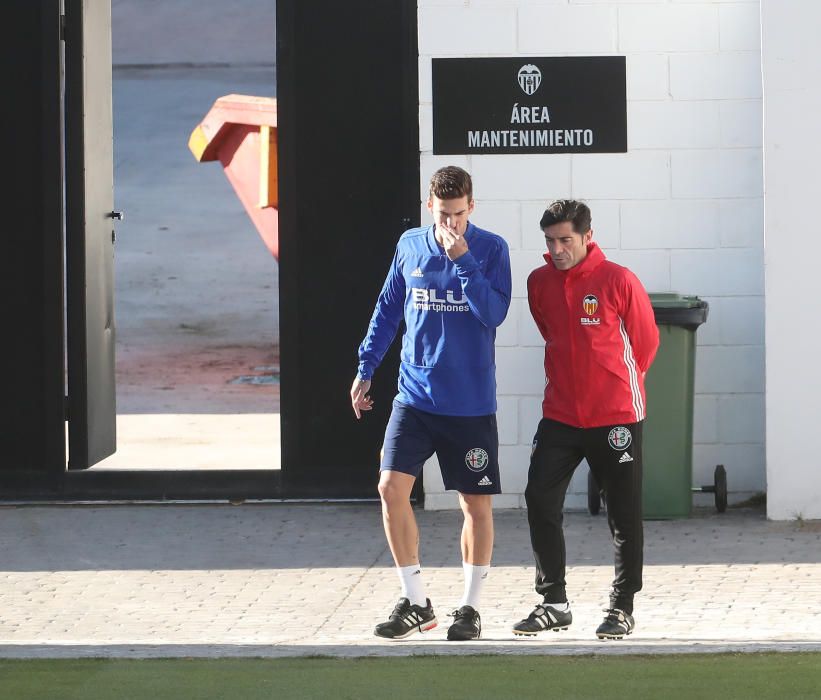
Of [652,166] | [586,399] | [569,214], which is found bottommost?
[586,399]

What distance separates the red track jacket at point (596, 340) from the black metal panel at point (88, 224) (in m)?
4.17

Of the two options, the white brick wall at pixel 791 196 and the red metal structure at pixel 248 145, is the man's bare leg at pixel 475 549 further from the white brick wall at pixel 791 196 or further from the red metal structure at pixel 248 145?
the red metal structure at pixel 248 145

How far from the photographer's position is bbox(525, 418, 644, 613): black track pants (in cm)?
608

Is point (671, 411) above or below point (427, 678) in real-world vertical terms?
→ above

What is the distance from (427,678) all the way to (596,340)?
141cm

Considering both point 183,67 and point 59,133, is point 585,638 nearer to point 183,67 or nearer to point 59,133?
point 59,133

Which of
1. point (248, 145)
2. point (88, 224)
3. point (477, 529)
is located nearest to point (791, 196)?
point (477, 529)

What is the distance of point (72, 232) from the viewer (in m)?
9.49

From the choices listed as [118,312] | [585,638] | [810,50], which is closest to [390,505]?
[585,638]

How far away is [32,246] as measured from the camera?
9453 millimetres

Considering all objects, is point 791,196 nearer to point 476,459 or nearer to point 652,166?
point 652,166

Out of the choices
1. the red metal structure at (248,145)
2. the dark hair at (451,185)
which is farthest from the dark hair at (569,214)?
the red metal structure at (248,145)

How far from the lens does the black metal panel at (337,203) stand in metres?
9.27

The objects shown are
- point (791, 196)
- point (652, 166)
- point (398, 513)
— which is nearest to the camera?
point (398, 513)
